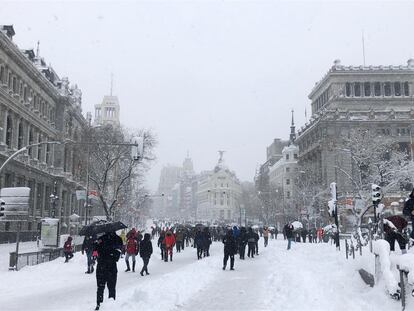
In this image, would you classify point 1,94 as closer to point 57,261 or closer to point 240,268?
point 57,261

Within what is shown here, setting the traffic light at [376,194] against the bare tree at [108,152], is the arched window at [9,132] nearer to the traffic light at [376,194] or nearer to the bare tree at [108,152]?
the bare tree at [108,152]

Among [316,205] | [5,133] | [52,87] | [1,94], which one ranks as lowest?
[316,205]

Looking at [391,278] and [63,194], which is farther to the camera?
[63,194]

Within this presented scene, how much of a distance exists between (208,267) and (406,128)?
62796 millimetres

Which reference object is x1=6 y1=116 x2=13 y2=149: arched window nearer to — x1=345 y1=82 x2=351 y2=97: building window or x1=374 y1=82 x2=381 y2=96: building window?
x1=345 y1=82 x2=351 y2=97: building window

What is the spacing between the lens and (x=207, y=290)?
43.8 feet

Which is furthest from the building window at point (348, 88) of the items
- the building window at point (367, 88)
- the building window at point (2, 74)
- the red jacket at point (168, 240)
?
the red jacket at point (168, 240)

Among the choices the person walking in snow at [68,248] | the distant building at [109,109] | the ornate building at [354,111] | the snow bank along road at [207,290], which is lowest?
the snow bank along road at [207,290]

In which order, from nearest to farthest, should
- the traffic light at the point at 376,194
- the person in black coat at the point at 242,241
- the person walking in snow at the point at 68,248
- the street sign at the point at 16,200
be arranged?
1. the traffic light at the point at 376,194
2. the street sign at the point at 16,200
3. the person walking in snow at the point at 68,248
4. the person in black coat at the point at 242,241

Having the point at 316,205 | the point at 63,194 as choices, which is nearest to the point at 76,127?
the point at 63,194

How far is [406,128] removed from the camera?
242ft

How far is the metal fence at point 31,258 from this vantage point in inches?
739

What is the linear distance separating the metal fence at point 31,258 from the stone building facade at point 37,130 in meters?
17.0

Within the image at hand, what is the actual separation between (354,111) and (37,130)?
163ft
